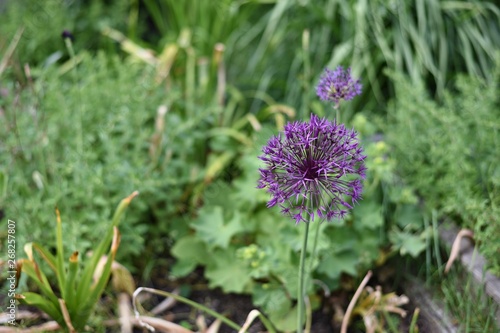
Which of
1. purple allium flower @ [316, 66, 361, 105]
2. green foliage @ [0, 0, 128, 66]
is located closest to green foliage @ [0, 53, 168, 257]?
green foliage @ [0, 0, 128, 66]

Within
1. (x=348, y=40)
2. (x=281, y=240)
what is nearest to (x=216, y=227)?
(x=281, y=240)

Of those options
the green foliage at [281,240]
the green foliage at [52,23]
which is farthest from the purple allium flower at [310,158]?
the green foliage at [52,23]

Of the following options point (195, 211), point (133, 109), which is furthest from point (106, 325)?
point (133, 109)

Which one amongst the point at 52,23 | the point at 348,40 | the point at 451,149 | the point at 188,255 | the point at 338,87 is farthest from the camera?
the point at 52,23

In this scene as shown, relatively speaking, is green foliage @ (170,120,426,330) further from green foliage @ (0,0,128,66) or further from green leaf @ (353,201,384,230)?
green foliage @ (0,0,128,66)

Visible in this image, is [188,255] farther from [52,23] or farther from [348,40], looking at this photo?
[52,23]
